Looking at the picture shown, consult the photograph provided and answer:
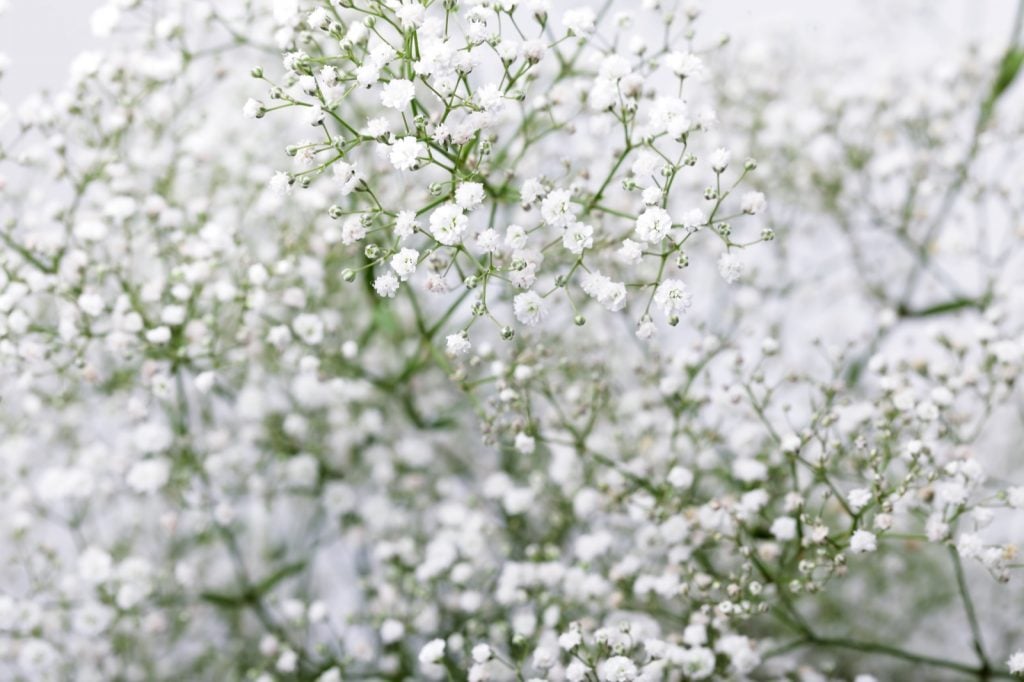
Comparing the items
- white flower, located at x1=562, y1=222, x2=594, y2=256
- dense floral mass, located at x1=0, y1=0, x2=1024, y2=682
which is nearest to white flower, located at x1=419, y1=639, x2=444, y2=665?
dense floral mass, located at x1=0, y1=0, x2=1024, y2=682

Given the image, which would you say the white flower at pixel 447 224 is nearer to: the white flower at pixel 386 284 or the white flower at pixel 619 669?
the white flower at pixel 386 284

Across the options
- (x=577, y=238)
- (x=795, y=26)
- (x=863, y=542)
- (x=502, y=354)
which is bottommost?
(x=863, y=542)

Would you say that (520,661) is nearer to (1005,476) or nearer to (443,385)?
(443,385)

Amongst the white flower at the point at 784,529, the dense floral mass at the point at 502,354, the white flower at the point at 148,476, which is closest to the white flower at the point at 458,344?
the dense floral mass at the point at 502,354

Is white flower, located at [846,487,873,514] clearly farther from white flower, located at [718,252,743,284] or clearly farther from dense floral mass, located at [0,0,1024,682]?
white flower, located at [718,252,743,284]

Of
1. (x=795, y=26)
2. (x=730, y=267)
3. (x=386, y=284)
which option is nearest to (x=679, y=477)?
(x=730, y=267)

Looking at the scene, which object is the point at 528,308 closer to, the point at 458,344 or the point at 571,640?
the point at 458,344

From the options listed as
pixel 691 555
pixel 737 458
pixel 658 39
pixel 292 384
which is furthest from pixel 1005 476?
pixel 292 384
